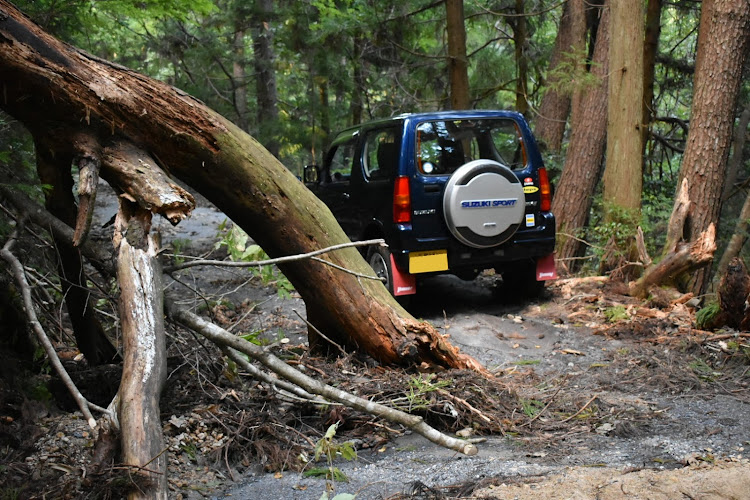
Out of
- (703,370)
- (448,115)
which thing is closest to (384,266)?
(448,115)

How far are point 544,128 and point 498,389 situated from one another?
9.09 metres

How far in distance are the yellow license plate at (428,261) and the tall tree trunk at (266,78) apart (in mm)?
10402

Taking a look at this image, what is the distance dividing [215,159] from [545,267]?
4.73 m

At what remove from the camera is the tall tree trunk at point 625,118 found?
8664 mm

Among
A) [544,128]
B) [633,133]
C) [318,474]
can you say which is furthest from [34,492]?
[544,128]

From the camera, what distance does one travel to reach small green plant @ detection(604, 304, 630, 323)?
7.06m

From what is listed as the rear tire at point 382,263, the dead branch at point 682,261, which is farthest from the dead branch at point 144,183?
the dead branch at point 682,261

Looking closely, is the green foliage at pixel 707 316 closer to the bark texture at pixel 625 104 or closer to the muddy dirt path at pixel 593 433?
the muddy dirt path at pixel 593 433

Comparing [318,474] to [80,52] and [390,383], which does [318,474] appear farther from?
[80,52]

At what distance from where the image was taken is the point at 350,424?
424 cm

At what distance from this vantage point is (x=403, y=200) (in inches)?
279

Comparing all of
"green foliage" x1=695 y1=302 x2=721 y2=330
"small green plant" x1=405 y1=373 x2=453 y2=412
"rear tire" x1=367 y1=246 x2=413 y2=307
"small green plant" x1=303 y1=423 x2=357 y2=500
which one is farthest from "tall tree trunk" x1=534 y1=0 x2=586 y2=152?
"small green plant" x1=303 y1=423 x2=357 y2=500

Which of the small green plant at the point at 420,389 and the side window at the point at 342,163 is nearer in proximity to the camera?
the small green plant at the point at 420,389

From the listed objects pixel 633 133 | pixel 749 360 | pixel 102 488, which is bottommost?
pixel 749 360
